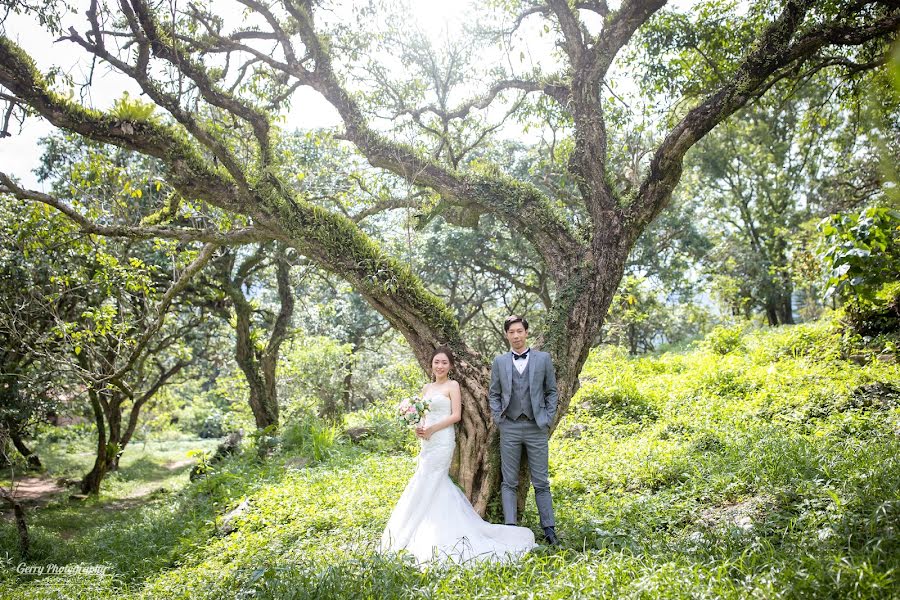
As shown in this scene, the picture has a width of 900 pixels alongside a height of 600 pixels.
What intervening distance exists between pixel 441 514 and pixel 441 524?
112 millimetres

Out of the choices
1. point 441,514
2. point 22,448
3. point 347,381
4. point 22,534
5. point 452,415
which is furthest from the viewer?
point 347,381

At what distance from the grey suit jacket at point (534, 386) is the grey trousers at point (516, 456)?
11cm

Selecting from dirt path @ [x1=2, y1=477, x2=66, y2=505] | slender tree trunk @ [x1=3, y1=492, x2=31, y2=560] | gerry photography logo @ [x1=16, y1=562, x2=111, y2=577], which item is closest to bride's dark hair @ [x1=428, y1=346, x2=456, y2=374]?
gerry photography logo @ [x1=16, y1=562, x2=111, y2=577]

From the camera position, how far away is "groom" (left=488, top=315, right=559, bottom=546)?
5051 millimetres

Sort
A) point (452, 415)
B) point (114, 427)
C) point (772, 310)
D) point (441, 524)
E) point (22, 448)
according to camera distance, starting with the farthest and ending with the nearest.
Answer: point (772, 310), point (22, 448), point (114, 427), point (452, 415), point (441, 524)

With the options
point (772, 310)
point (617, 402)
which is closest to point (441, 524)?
point (617, 402)

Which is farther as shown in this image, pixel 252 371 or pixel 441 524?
pixel 252 371

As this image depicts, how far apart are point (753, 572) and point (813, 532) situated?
62 centimetres

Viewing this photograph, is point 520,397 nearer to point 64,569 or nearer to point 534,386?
point 534,386

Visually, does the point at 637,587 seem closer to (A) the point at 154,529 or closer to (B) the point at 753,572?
(B) the point at 753,572

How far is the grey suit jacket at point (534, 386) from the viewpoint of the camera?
199 inches

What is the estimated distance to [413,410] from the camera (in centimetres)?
545

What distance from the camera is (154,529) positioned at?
330 inches

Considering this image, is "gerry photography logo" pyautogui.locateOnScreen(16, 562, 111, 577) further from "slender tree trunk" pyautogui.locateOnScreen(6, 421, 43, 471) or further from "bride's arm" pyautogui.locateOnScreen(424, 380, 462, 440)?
"bride's arm" pyautogui.locateOnScreen(424, 380, 462, 440)
